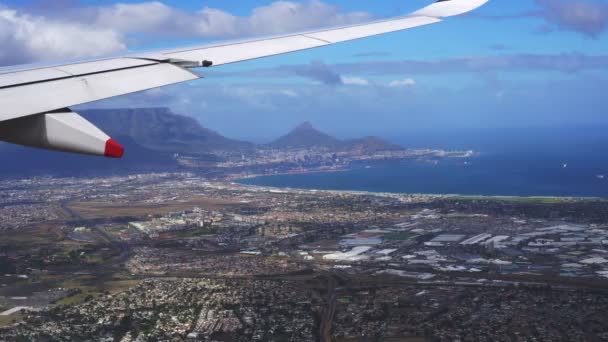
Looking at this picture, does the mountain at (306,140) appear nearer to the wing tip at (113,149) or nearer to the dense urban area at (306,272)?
the dense urban area at (306,272)

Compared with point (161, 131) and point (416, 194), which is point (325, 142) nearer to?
point (161, 131)

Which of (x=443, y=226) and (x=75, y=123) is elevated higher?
(x=75, y=123)

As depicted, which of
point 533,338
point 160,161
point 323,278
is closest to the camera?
point 533,338

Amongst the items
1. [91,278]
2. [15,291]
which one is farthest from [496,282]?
[15,291]

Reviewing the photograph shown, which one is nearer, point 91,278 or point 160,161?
point 91,278

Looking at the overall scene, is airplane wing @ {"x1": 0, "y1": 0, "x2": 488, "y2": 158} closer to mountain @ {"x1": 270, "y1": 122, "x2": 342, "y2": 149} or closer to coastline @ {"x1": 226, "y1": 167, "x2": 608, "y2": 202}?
coastline @ {"x1": 226, "y1": 167, "x2": 608, "y2": 202}

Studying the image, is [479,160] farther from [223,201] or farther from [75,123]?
[75,123]

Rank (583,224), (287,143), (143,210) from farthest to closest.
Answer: (287,143), (143,210), (583,224)
